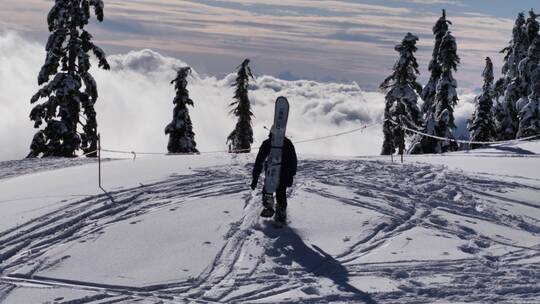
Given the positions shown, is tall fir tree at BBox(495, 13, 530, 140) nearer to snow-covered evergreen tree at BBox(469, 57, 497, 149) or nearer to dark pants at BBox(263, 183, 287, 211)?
snow-covered evergreen tree at BBox(469, 57, 497, 149)

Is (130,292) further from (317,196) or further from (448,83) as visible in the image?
(448,83)

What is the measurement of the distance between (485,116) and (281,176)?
3644 cm

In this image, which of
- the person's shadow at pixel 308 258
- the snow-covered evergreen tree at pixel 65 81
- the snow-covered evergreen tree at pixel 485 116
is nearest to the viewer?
the person's shadow at pixel 308 258

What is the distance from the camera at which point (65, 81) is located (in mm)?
29125

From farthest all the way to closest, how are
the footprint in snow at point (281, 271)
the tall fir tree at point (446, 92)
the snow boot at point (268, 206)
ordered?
the tall fir tree at point (446, 92)
the snow boot at point (268, 206)
the footprint in snow at point (281, 271)

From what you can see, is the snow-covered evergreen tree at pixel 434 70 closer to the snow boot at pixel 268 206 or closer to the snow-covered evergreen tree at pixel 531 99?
the snow-covered evergreen tree at pixel 531 99

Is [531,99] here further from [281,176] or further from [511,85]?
[281,176]

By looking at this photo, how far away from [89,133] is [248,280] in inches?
1006

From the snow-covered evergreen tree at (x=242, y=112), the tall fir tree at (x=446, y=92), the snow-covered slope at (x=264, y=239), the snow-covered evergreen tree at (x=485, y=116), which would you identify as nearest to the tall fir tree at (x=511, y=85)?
the snow-covered evergreen tree at (x=485, y=116)

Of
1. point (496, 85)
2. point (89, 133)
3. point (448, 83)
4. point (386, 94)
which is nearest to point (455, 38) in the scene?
point (448, 83)

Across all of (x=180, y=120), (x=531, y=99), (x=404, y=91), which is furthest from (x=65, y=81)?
(x=531, y=99)

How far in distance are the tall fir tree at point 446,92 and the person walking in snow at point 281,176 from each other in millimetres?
26927

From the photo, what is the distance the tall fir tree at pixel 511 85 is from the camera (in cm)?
3756

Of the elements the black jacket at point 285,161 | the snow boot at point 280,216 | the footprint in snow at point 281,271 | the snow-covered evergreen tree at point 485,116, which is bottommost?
the footprint in snow at point 281,271
